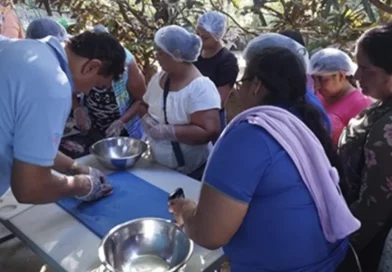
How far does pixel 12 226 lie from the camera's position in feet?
4.87

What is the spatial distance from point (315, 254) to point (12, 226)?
3.52 ft

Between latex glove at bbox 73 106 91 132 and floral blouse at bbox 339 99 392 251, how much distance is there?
1479mm

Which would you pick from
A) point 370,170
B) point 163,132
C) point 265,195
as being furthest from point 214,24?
point 265,195

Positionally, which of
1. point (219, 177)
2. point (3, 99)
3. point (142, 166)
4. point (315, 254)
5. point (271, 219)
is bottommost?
point (142, 166)

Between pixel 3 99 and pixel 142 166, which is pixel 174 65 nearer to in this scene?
pixel 142 166

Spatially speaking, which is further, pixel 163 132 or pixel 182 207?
pixel 163 132

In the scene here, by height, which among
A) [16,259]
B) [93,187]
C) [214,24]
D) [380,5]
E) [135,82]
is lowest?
[16,259]

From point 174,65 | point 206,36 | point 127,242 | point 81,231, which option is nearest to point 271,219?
point 127,242

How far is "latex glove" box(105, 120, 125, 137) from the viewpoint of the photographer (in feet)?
7.44

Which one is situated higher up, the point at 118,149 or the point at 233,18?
the point at 233,18

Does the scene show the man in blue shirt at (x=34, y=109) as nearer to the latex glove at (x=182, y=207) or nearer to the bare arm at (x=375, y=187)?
the latex glove at (x=182, y=207)

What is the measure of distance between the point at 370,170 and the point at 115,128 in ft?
4.67

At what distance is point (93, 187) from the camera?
1556 mm

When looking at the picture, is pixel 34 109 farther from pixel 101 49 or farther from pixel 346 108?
pixel 346 108
